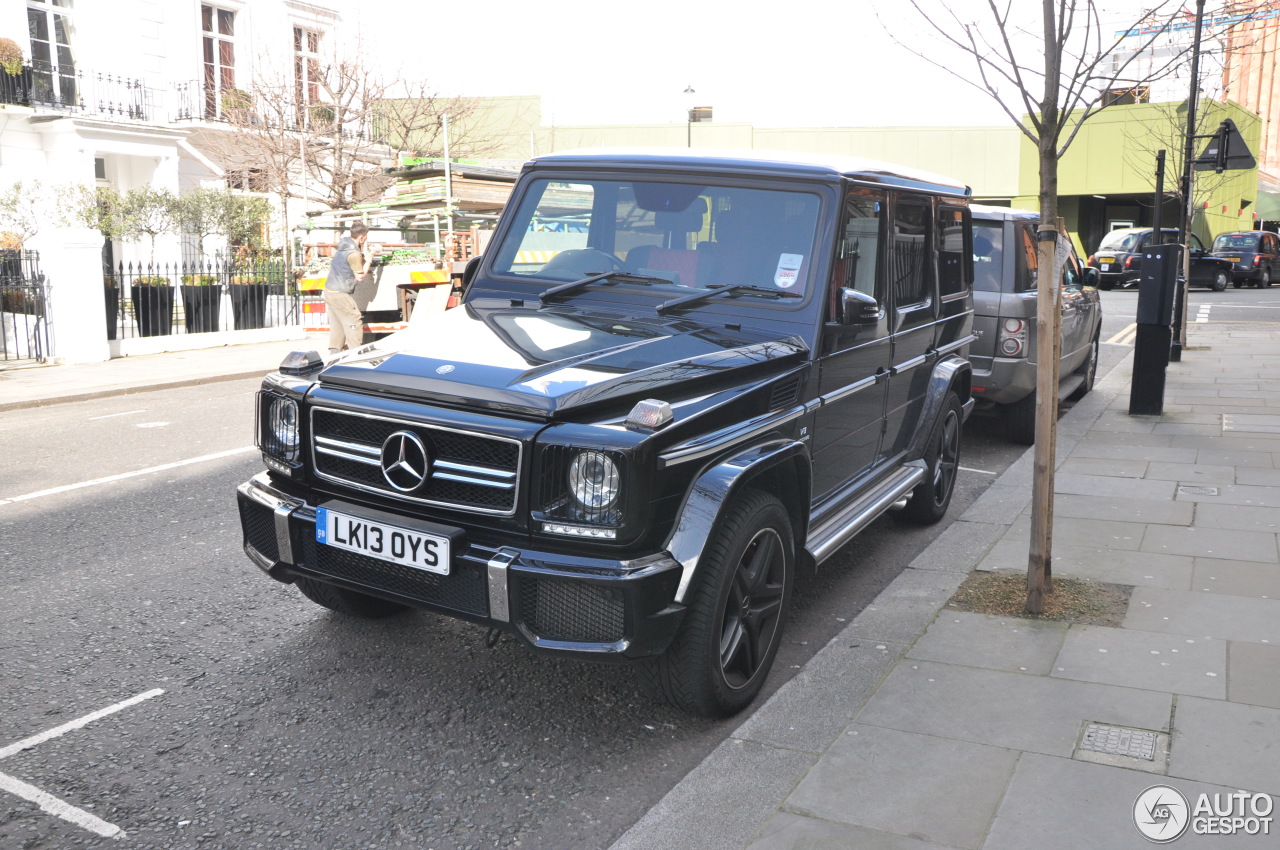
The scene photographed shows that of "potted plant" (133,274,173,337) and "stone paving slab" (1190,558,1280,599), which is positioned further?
"potted plant" (133,274,173,337)

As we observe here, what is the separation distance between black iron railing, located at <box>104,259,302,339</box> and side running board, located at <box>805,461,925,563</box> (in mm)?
13510

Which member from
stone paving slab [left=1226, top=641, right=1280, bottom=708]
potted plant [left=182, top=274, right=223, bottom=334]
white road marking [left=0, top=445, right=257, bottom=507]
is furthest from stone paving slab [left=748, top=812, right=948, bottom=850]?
potted plant [left=182, top=274, right=223, bottom=334]

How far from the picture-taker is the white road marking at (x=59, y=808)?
10.1 ft

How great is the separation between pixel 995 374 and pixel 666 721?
218 inches

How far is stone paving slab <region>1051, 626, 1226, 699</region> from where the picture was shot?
3.95m

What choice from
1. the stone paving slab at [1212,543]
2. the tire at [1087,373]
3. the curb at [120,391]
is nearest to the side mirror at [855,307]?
the stone paving slab at [1212,543]

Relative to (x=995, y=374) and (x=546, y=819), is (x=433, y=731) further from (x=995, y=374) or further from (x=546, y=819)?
(x=995, y=374)

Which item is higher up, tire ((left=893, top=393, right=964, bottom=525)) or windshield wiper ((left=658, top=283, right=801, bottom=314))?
windshield wiper ((left=658, top=283, right=801, bottom=314))

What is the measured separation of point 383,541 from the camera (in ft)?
11.5

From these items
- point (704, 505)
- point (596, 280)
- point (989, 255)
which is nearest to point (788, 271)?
point (596, 280)

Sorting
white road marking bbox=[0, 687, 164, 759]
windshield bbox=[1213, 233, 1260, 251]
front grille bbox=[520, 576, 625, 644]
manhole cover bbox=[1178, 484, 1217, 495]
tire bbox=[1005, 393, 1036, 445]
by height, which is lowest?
white road marking bbox=[0, 687, 164, 759]

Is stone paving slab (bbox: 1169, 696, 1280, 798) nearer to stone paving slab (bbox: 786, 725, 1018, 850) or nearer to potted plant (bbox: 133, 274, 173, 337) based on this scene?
stone paving slab (bbox: 786, 725, 1018, 850)

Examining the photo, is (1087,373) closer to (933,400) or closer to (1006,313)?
(1006,313)

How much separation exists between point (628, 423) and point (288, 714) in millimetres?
1683
